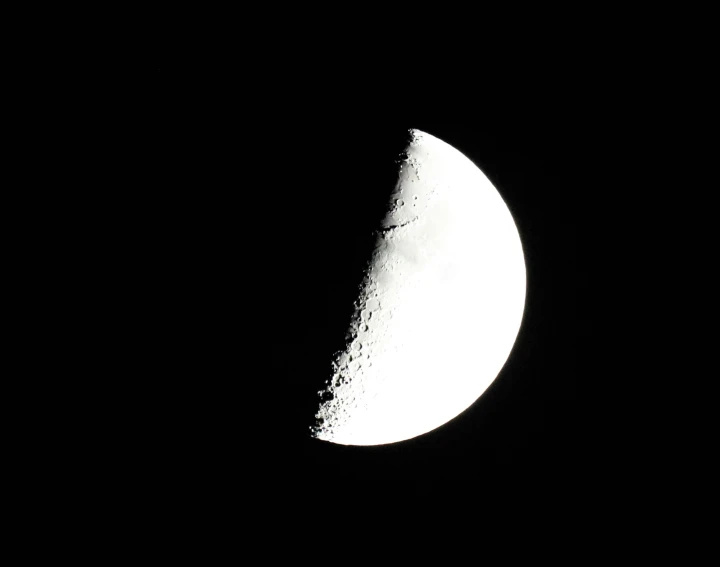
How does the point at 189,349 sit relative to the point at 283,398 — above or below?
above

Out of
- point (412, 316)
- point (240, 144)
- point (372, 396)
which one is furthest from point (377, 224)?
point (372, 396)

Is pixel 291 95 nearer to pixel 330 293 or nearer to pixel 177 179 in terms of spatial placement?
pixel 177 179

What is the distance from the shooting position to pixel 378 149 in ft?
5.65

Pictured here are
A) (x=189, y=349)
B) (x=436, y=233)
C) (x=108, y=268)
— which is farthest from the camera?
(x=436, y=233)

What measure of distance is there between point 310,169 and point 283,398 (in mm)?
809

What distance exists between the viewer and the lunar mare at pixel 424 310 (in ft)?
5.48

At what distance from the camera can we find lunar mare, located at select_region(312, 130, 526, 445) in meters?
1.67

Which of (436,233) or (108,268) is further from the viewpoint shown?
(436,233)

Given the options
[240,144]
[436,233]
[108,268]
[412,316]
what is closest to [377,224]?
[436,233]

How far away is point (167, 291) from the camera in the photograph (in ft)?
5.01

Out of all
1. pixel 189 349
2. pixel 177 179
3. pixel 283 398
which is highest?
pixel 177 179

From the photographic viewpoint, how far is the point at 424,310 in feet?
5.52

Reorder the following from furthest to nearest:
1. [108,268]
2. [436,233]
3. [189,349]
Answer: [436,233], [108,268], [189,349]

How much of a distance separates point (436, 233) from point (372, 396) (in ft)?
2.27
